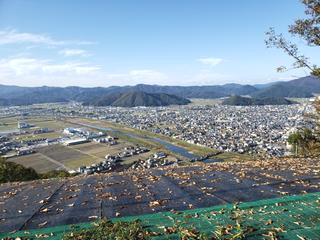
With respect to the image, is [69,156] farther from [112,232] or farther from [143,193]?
[112,232]

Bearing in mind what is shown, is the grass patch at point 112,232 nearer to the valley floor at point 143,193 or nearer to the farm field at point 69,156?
the valley floor at point 143,193

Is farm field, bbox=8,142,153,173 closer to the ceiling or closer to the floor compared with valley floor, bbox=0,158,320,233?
Result: closer to the floor

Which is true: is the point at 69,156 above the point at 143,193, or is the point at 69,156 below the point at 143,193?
below

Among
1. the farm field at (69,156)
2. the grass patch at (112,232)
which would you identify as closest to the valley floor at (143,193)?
the grass patch at (112,232)

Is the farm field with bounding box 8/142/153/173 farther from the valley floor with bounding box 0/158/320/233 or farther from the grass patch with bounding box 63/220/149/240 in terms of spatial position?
the grass patch with bounding box 63/220/149/240

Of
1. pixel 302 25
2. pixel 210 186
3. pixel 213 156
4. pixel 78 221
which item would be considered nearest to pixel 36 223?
pixel 78 221

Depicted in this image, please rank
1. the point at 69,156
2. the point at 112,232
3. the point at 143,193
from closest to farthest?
the point at 112,232, the point at 143,193, the point at 69,156

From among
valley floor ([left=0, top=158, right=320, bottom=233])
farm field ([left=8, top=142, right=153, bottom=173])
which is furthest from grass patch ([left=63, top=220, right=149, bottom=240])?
farm field ([left=8, top=142, right=153, bottom=173])

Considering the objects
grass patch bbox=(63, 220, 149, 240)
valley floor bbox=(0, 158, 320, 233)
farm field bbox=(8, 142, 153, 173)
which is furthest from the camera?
farm field bbox=(8, 142, 153, 173)

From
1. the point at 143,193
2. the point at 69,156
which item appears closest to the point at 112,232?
the point at 143,193

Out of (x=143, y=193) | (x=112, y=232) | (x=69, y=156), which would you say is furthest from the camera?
(x=69, y=156)

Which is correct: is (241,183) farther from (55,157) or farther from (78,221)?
(55,157)
